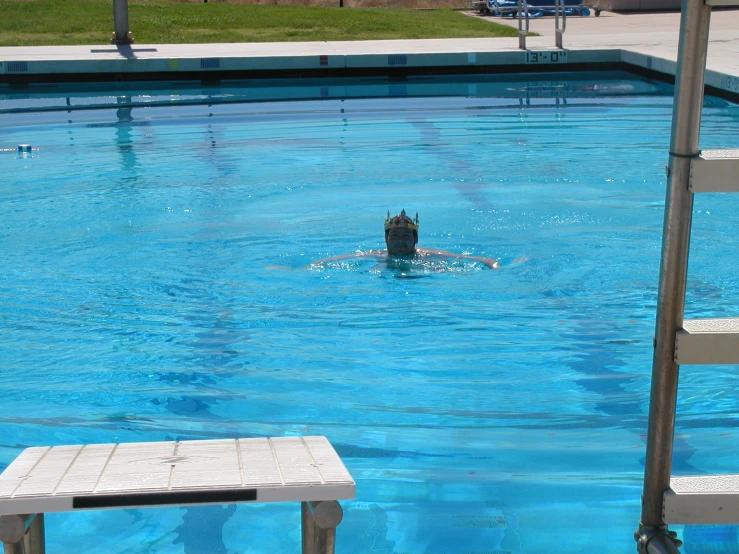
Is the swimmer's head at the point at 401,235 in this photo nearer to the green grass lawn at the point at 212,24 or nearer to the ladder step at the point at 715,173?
the ladder step at the point at 715,173

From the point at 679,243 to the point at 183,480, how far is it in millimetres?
1136

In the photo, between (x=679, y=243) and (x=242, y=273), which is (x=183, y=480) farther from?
(x=242, y=273)

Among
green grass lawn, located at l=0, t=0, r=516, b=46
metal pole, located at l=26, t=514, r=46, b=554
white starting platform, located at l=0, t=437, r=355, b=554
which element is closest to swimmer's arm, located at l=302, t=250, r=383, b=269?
white starting platform, located at l=0, t=437, r=355, b=554

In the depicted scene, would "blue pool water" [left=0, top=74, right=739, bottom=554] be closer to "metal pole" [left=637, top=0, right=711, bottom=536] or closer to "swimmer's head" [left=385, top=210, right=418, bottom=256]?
"swimmer's head" [left=385, top=210, right=418, bottom=256]

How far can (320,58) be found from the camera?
1444cm

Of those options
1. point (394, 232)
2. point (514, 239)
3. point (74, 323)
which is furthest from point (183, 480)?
point (514, 239)

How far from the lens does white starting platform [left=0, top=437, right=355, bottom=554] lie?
77.7 inches

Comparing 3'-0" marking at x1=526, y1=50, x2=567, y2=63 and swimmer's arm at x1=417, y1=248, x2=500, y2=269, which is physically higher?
3'-0" marking at x1=526, y1=50, x2=567, y2=63

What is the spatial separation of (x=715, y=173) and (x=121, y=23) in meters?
14.9

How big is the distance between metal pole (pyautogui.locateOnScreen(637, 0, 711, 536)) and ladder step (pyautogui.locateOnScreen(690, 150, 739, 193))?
0.02 m

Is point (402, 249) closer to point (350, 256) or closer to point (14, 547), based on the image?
point (350, 256)

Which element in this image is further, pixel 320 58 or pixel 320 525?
pixel 320 58

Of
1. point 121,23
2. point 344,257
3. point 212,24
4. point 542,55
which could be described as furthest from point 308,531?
point 212,24

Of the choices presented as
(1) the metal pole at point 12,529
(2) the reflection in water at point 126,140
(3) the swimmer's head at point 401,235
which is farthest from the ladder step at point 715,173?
(2) the reflection in water at point 126,140
